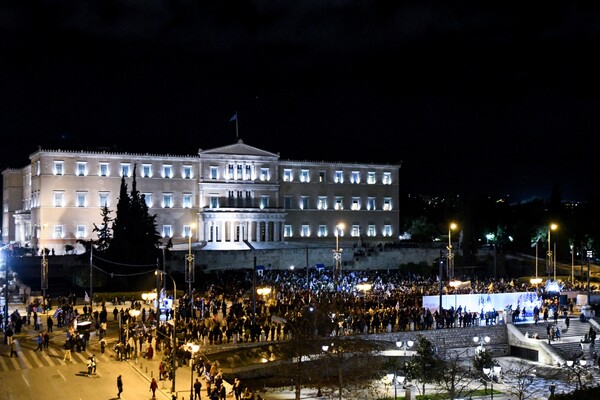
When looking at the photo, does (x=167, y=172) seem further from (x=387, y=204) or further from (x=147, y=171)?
(x=387, y=204)

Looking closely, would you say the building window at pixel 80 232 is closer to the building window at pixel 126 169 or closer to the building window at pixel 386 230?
the building window at pixel 126 169

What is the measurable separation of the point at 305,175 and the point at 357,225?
7975 millimetres

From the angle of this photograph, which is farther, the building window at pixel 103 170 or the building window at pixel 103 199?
the building window at pixel 103 170

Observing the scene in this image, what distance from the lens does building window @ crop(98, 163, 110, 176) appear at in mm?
68800

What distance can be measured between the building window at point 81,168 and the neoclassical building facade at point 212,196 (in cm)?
9

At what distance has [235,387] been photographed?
2353cm

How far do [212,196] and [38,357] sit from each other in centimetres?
4426

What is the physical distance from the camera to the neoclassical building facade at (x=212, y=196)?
222 feet

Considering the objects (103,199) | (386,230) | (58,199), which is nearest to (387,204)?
(386,230)

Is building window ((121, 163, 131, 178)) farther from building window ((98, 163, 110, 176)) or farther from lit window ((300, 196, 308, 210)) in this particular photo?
lit window ((300, 196, 308, 210))

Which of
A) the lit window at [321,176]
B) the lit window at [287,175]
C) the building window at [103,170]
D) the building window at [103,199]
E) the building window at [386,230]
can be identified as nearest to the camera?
the building window at [103,199]

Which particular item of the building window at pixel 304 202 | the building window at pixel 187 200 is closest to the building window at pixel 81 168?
the building window at pixel 187 200

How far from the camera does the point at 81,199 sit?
6806cm

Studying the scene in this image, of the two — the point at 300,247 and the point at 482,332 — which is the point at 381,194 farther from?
the point at 482,332
